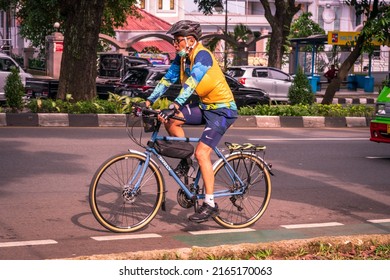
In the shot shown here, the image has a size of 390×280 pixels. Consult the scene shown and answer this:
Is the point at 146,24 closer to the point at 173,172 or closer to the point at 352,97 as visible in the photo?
the point at 352,97

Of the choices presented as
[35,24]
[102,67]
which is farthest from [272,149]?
[35,24]

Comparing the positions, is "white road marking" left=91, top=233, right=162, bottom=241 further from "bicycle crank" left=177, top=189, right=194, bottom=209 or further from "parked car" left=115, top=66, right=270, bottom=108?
"parked car" left=115, top=66, right=270, bottom=108

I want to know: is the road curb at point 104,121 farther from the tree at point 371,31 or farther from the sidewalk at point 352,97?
the sidewalk at point 352,97

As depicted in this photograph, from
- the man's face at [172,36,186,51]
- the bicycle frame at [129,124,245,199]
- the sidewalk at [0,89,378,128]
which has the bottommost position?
the sidewalk at [0,89,378,128]

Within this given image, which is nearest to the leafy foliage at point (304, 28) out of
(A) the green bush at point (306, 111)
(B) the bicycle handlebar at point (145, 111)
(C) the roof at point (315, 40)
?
(C) the roof at point (315, 40)

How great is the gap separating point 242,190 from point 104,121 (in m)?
9.89

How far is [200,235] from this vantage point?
24.8 feet

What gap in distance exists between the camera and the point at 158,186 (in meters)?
7.57

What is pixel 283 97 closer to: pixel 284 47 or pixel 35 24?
pixel 284 47

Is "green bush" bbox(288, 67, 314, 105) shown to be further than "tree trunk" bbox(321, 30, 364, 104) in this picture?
No

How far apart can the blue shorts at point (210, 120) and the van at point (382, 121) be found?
5.73 m

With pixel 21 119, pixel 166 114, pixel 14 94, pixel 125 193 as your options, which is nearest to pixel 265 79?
pixel 14 94

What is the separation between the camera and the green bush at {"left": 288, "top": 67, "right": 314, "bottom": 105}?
22344mm

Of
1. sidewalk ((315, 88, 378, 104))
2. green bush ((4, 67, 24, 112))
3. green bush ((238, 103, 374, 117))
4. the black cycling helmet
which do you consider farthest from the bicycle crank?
sidewalk ((315, 88, 378, 104))
